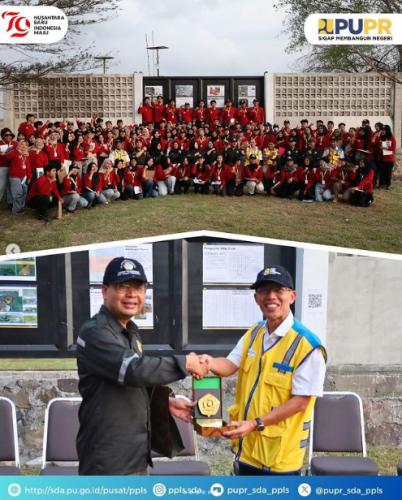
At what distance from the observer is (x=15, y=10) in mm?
6785

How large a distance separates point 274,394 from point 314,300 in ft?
4.50

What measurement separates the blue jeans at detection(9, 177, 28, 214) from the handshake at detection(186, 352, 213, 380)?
5.36 metres

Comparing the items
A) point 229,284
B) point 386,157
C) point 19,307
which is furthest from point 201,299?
point 386,157

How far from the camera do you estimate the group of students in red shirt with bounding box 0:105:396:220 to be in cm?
771

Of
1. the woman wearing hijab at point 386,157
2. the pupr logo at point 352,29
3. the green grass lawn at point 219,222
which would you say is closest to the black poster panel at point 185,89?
the woman wearing hijab at point 386,157

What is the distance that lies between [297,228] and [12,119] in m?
5.12

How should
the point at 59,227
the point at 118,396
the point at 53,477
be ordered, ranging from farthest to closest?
the point at 59,227, the point at 53,477, the point at 118,396

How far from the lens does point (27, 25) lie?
681 cm

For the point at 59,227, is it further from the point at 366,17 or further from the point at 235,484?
the point at 235,484

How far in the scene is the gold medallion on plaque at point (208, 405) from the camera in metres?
2.71

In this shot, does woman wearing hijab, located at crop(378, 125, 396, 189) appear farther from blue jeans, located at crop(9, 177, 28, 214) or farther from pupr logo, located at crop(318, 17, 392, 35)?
blue jeans, located at crop(9, 177, 28, 214)

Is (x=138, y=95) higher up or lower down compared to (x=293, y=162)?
higher up

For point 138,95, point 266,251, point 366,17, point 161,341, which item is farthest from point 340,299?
point 138,95

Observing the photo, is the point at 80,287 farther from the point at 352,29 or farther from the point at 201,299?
the point at 352,29
